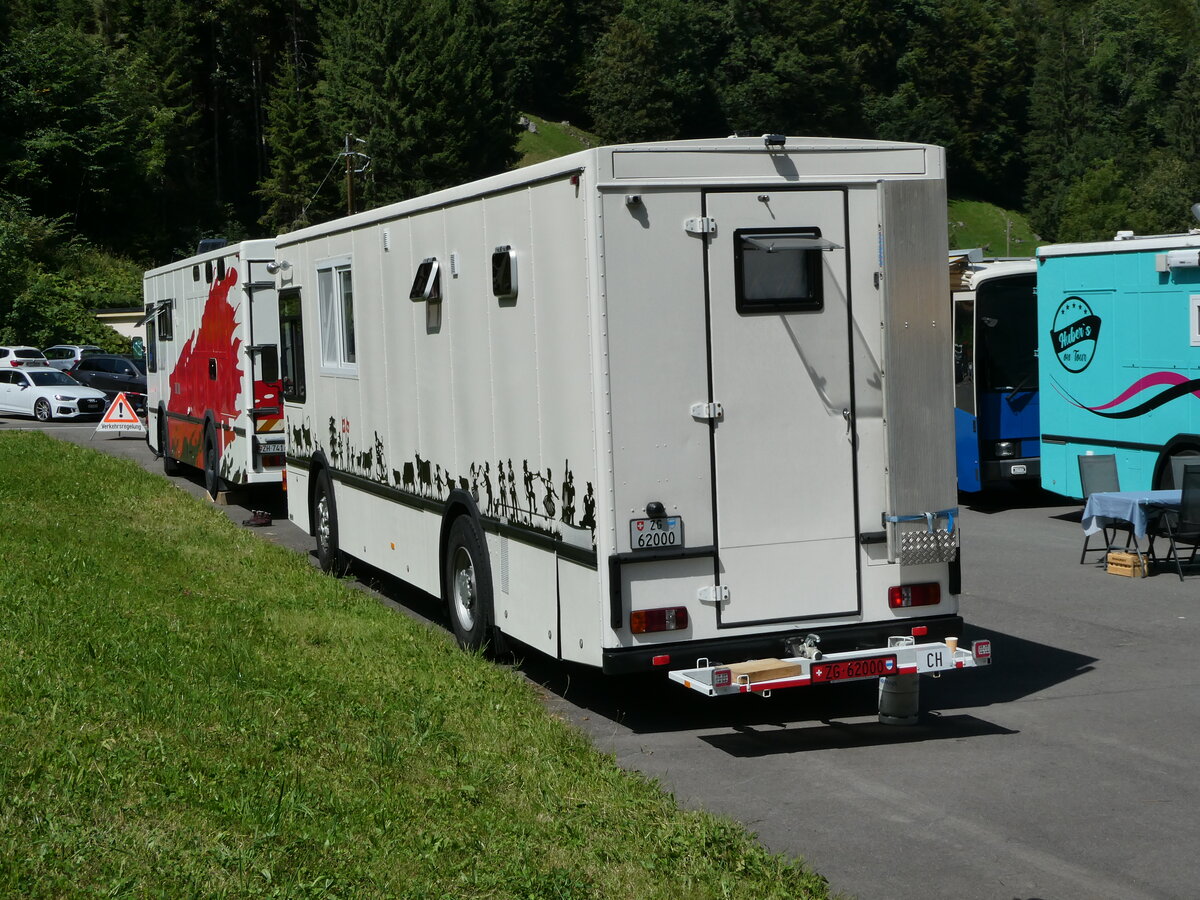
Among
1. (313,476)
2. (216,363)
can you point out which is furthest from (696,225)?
(216,363)

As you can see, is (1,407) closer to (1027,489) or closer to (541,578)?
(1027,489)

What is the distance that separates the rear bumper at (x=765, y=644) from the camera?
7953 mm

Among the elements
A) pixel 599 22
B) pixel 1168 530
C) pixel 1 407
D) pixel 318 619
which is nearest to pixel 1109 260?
pixel 1168 530

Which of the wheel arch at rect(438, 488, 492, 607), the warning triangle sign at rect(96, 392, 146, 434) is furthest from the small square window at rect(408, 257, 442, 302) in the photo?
the warning triangle sign at rect(96, 392, 146, 434)

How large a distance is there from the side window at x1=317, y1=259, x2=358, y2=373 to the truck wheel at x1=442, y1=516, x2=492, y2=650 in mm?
2699

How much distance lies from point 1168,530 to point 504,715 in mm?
7575

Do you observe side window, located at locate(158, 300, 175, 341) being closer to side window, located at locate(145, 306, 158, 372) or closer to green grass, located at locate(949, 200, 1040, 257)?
side window, located at locate(145, 306, 158, 372)

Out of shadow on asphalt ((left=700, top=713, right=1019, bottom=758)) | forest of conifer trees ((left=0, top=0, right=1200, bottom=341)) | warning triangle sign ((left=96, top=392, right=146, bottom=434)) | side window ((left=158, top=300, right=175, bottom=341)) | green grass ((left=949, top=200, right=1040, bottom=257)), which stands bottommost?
shadow on asphalt ((left=700, top=713, right=1019, bottom=758))

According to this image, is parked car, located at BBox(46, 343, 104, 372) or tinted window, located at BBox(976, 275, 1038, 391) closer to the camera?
tinted window, located at BBox(976, 275, 1038, 391)

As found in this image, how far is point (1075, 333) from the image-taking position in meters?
16.7

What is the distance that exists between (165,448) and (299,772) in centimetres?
1794

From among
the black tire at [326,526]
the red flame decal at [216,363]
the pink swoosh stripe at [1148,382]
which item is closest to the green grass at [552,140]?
the red flame decal at [216,363]

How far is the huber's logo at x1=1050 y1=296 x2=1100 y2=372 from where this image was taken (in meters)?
16.4

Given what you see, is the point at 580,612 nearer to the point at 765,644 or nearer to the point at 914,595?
the point at 765,644
